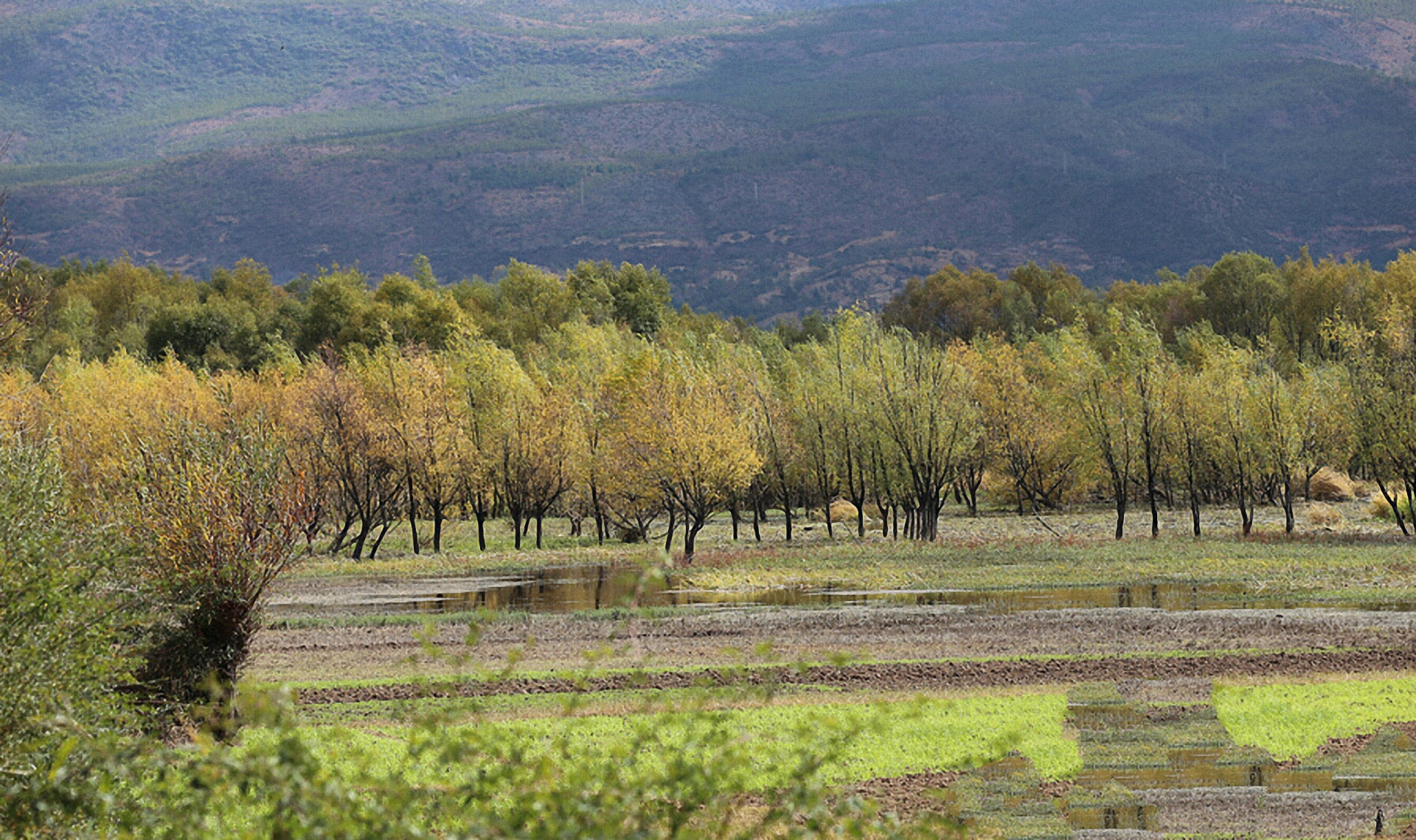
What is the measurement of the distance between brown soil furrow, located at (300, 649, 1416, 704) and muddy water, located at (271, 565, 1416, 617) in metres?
8.24

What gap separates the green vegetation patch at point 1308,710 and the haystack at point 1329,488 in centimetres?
6170

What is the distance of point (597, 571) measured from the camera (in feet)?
185

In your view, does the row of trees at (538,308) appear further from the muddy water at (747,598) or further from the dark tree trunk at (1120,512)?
the muddy water at (747,598)

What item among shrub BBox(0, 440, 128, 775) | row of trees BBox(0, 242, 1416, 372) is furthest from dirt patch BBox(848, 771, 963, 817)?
row of trees BBox(0, 242, 1416, 372)

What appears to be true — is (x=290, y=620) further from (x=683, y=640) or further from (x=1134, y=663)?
(x=1134, y=663)

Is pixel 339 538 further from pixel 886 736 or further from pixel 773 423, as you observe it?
pixel 886 736

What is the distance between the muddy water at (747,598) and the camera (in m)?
38.8

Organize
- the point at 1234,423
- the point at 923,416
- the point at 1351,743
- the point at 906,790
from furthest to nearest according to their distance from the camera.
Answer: the point at 923,416, the point at 1234,423, the point at 1351,743, the point at 906,790

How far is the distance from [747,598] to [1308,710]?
23.9 metres

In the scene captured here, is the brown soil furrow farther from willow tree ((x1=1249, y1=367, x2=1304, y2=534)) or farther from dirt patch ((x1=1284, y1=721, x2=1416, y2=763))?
willow tree ((x1=1249, y1=367, x2=1304, y2=534))

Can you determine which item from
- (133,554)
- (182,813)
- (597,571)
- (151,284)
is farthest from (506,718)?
(151,284)

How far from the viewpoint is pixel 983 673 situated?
90.5 feet

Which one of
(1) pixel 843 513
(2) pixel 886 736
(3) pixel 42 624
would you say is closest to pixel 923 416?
(1) pixel 843 513

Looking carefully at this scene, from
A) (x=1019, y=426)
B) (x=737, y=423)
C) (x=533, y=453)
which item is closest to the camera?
(x=737, y=423)
